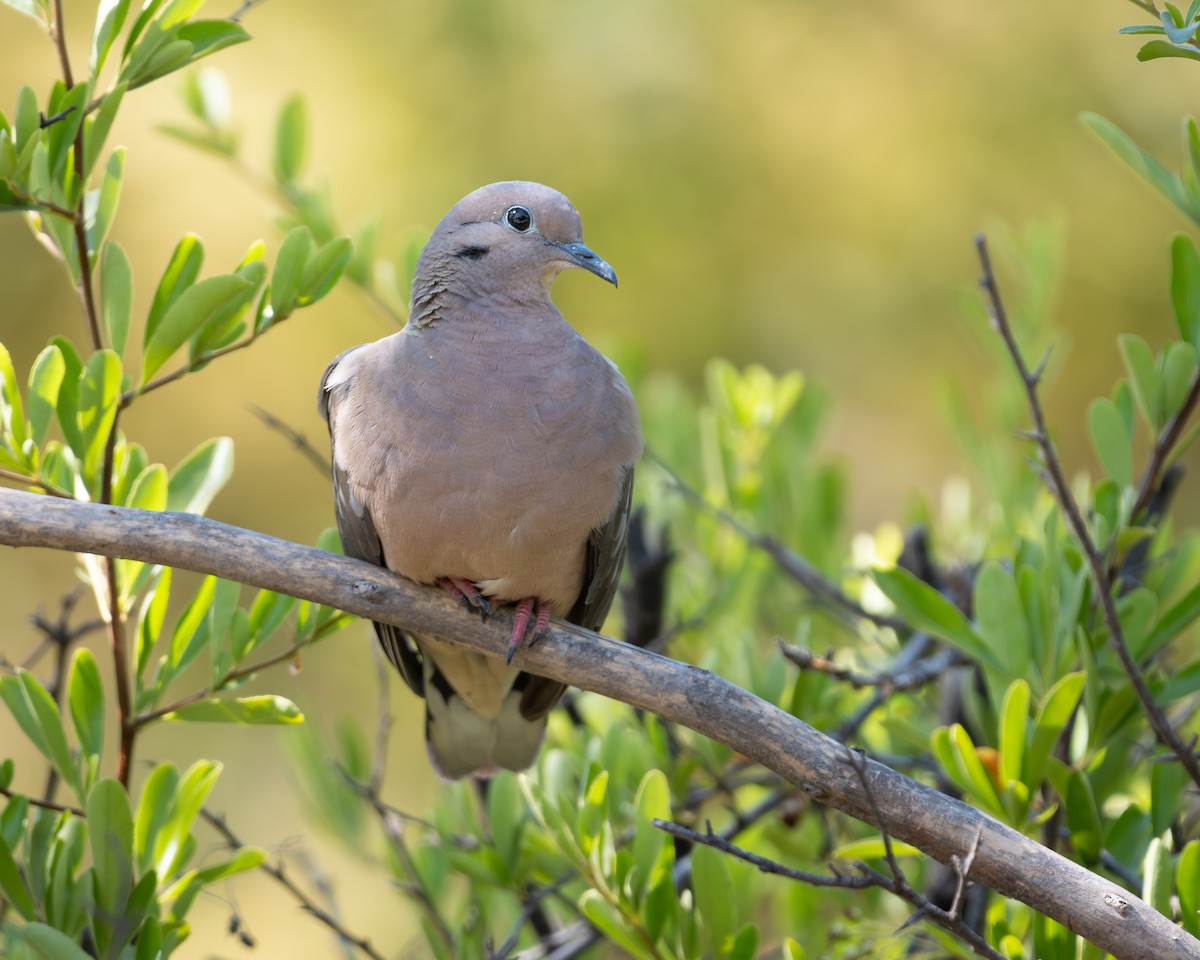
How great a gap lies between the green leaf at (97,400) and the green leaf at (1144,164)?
1.96m

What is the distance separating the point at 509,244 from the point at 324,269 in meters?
0.66

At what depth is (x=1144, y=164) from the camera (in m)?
2.57

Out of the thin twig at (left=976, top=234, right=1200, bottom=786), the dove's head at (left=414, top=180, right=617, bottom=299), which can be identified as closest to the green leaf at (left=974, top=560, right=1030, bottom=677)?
the thin twig at (left=976, top=234, right=1200, bottom=786)

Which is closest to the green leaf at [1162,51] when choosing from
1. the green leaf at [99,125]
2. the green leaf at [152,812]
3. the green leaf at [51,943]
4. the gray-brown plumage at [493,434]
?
the gray-brown plumage at [493,434]

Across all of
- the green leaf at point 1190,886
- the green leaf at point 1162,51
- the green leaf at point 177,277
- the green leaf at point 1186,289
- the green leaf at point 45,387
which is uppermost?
the green leaf at point 1162,51

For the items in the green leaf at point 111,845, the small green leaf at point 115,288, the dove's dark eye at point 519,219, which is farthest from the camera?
the dove's dark eye at point 519,219

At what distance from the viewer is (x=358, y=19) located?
7.01 meters

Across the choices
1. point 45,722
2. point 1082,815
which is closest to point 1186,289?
point 1082,815

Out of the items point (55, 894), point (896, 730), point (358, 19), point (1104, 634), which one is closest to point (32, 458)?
point (55, 894)

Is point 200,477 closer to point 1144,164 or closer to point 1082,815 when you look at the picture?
point 1082,815

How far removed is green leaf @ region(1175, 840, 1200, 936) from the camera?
2.13m

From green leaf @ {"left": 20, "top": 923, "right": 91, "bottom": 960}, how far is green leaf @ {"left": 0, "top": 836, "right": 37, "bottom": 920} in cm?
19

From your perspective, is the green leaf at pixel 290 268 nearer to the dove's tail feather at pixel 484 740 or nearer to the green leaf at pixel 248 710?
the green leaf at pixel 248 710

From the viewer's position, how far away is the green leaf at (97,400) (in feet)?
7.66
